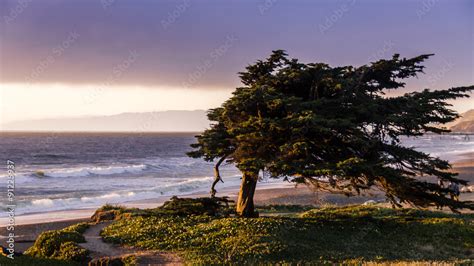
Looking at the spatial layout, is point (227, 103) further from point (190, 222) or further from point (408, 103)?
point (408, 103)

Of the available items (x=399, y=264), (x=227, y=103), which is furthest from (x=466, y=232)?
(x=227, y=103)

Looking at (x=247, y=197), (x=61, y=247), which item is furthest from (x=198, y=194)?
(x=61, y=247)

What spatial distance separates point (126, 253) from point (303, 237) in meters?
6.80

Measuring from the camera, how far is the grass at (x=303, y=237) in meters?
16.5

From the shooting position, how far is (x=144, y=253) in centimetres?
1695

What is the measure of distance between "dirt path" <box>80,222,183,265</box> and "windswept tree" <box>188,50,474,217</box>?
511 centimetres

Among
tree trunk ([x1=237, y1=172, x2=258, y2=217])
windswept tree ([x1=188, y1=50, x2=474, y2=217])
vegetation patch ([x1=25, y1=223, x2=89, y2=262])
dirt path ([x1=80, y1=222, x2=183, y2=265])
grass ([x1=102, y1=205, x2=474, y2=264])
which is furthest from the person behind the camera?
tree trunk ([x1=237, y1=172, x2=258, y2=217])

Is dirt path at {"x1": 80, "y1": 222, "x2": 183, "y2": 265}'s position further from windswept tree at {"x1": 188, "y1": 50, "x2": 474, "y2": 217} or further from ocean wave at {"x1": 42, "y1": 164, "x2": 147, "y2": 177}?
ocean wave at {"x1": 42, "y1": 164, "x2": 147, "y2": 177}

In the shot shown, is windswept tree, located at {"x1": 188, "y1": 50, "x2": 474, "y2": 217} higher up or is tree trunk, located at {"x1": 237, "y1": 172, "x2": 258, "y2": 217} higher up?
windswept tree, located at {"x1": 188, "y1": 50, "x2": 474, "y2": 217}

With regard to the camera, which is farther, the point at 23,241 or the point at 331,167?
the point at 23,241

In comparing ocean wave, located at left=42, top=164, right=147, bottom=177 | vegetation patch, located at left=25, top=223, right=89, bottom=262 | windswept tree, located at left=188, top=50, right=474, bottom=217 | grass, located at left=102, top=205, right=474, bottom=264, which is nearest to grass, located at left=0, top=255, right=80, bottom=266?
vegetation patch, located at left=25, top=223, right=89, bottom=262

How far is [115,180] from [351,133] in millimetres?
A: 51672

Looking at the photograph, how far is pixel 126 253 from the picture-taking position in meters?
17.3

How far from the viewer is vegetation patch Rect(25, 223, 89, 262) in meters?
17.1
